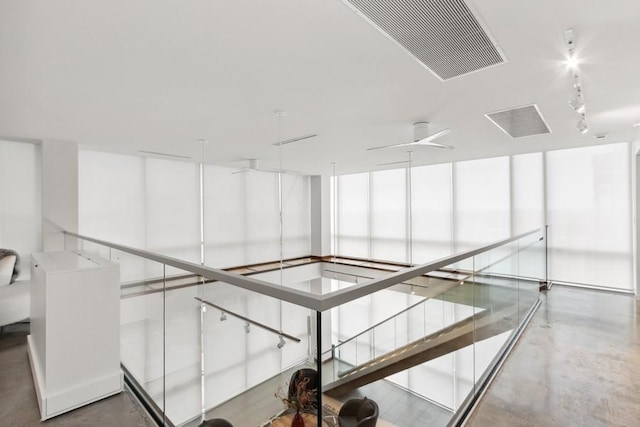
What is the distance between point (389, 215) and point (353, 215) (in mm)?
1309

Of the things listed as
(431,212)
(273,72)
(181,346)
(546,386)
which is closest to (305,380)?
(181,346)

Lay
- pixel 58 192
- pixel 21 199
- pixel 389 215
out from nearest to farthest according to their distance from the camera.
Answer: pixel 58 192 → pixel 21 199 → pixel 389 215

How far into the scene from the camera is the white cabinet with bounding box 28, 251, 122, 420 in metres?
2.18

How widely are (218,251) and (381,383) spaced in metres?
6.69

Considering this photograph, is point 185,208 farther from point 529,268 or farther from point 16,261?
point 529,268

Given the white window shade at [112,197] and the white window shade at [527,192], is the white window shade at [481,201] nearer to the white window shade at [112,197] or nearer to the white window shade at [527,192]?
the white window shade at [527,192]

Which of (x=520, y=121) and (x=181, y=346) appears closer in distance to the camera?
(x=181, y=346)

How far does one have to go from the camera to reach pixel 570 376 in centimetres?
260

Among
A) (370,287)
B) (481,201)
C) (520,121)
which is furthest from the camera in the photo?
(481,201)

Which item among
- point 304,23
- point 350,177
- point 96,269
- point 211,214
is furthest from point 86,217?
point 350,177

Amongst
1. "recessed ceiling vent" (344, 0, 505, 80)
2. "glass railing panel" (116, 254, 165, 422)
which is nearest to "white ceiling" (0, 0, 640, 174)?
"recessed ceiling vent" (344, 0, 505, 80)

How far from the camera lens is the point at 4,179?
4.59m

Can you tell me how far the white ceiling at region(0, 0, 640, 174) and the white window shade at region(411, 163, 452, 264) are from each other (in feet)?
10.5

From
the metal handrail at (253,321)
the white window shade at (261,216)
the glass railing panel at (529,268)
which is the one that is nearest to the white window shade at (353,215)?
the white window shade at (261,216)
